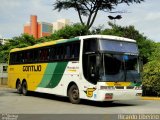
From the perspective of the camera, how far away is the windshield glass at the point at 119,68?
1825 centimetres

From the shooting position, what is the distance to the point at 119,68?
18656 millimetres

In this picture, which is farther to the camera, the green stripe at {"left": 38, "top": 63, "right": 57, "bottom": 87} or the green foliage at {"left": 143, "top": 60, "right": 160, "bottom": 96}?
the green foliage at {"left": 143, "top": 60, "right": 160, "bottom": 96}

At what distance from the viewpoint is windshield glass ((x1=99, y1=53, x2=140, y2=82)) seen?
18250 millimetres

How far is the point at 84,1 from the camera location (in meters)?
42.2

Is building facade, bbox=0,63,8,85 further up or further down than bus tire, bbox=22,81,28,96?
further up

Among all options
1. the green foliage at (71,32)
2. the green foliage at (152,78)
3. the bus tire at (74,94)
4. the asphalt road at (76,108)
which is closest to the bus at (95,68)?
the bus tire at (74,94)

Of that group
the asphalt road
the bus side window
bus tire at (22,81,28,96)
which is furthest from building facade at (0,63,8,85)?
the bus side window

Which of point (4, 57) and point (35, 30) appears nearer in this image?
point (4, 57)

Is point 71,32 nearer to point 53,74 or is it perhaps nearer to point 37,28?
point 53,74

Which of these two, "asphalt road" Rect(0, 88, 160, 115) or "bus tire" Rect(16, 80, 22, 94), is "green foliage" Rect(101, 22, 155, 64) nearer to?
"bus tire" Rect(16, 80, 22, 94)

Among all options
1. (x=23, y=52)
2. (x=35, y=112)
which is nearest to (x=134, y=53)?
(x=35, y=112)

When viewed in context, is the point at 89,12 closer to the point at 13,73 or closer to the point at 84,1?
the point at 84,1

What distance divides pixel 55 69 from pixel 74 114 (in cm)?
749

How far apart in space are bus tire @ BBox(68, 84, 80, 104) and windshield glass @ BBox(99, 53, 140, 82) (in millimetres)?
2370
